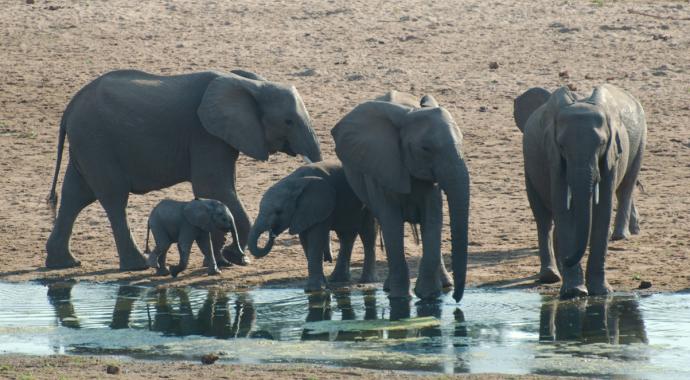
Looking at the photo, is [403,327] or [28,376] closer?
[28,376]

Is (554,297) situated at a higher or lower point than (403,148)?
lower

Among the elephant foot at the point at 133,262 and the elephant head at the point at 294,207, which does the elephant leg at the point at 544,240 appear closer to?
the elephant head at the point at 294,207

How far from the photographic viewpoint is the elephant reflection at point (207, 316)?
11.9 m

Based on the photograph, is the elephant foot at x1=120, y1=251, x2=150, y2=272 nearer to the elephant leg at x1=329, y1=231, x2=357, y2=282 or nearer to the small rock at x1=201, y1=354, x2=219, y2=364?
the elephant leg at x1=329, y1=231, x2=357, y2=282

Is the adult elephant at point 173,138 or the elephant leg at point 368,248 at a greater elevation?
the adult elephant at point 173,138

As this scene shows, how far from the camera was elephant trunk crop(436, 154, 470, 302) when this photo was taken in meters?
11.9

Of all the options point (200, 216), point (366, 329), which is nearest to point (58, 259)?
point (200, 216)

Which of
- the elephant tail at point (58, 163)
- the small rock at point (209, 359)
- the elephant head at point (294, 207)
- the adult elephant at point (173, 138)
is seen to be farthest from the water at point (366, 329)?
the elephant tail at point (58, 163)

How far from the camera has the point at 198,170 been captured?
48.6 ft

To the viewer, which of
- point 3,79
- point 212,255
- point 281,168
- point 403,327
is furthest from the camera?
point 3,79

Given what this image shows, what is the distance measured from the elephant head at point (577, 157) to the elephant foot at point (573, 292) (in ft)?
0.84

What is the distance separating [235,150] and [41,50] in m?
8.72

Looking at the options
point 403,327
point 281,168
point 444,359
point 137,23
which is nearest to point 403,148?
point 403,327

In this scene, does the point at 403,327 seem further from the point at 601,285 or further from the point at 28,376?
the point at 28,376
